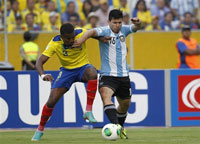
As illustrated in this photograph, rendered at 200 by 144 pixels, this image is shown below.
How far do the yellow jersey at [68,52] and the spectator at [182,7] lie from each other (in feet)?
24.4

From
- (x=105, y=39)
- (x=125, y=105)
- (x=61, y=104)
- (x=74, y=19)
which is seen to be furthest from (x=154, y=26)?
(x=105, y=39)

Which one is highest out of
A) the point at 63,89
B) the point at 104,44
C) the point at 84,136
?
the point at 104,44

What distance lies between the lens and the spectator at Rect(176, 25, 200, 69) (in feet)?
51.6

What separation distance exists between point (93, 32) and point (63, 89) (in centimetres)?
108

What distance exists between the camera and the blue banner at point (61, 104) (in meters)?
12.8

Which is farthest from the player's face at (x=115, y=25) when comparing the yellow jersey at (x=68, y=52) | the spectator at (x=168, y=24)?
the spectator at (x=168, y=24)

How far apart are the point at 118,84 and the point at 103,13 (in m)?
6.72

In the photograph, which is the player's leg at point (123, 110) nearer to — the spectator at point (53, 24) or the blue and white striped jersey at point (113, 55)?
the blue and white striped jersey at point (113, 55)

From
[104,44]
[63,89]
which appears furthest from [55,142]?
[104,44]

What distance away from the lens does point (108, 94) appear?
9328 mm

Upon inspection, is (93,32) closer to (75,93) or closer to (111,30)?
(111,30)

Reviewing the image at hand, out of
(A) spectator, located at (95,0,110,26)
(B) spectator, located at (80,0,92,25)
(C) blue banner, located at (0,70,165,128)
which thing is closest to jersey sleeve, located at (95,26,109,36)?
(C) blue banner, located at (0,70,165,128)

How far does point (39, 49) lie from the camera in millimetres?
16281

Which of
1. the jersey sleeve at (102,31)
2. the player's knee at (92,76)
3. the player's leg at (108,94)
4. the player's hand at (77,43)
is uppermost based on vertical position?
the jersey sleeve at (102,31)
